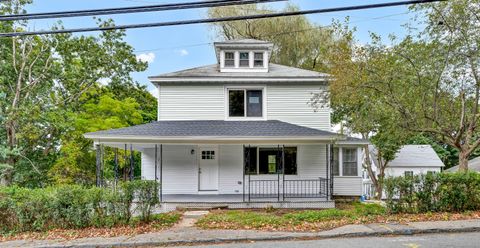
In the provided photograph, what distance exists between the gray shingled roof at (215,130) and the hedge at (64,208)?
3975 millimetres

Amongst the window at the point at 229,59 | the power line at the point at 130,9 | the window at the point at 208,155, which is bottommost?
the window at the point at 208,155

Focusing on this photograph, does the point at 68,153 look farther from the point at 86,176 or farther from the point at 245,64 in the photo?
the point at 245,64

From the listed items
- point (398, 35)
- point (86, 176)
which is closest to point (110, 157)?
point (86, 176)

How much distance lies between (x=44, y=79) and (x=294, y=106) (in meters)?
13.7

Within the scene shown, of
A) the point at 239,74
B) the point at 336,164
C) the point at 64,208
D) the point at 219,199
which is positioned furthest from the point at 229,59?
the point at 64,208

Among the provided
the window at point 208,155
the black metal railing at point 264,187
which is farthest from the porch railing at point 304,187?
the window at point 208,155

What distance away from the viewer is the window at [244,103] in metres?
15.4

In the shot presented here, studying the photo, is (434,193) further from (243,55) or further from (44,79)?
(44,79)

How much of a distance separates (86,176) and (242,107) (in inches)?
346

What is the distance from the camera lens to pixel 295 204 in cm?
1258

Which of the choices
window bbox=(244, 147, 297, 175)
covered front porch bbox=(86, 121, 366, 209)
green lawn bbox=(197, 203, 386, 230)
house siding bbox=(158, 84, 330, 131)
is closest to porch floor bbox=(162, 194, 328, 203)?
covered front porch bbox=(86, 121, 366, 209)

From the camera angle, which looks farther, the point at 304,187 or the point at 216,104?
the point at 216,104

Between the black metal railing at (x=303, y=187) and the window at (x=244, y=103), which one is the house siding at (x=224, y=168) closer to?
the black metal railing at (x=303, y=187)

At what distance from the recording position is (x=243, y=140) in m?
12.6
